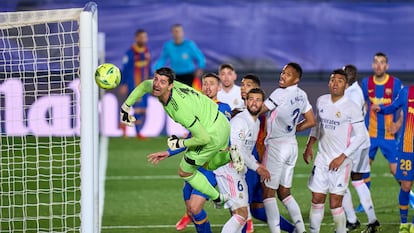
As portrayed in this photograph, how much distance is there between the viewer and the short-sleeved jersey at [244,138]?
9805 mm

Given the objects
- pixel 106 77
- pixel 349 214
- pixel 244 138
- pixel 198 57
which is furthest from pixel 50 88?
pixel 198 57

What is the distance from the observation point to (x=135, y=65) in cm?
2027

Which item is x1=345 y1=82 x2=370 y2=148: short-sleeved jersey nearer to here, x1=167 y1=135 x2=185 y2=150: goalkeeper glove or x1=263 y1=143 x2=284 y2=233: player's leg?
x1=263 y1=143 x2=284 y2=233: player's leg

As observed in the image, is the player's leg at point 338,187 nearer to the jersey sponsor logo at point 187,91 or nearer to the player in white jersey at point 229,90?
the jersey sponsor logo at point 187,91

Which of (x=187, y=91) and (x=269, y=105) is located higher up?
(x=187, y=91)

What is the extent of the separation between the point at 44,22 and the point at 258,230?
12.6ft

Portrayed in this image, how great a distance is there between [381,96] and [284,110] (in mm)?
3266

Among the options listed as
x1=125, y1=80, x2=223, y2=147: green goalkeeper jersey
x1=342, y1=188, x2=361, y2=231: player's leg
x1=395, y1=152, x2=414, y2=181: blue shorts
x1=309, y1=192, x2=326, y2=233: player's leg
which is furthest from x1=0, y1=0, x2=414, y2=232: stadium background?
x1=125, y1=80, x2=223, y2=147: green goalkeeper jersey

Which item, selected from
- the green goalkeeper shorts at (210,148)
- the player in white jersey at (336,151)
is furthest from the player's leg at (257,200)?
the green goalkeeper shorts at (210,148)

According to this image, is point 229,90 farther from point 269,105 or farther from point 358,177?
point 269,105

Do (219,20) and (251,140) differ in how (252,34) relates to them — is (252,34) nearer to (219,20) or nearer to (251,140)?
(219,20)

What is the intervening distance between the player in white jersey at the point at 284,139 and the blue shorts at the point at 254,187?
295 mm

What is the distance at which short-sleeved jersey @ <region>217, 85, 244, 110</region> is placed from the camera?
11930 millimetres

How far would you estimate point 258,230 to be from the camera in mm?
11406
